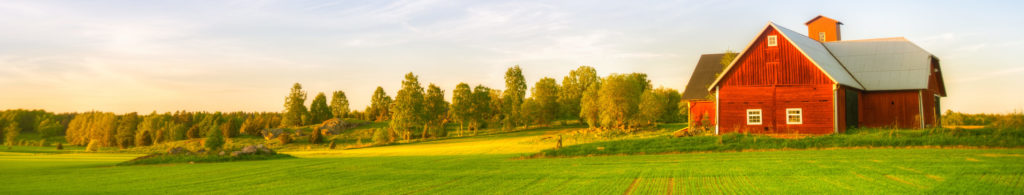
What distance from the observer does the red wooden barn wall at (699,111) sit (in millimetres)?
40806

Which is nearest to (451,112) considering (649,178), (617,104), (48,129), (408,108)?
(408,108)

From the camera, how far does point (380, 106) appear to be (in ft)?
292

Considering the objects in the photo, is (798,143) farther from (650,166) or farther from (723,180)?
(723,180)

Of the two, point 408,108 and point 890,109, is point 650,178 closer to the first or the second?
point 890,109

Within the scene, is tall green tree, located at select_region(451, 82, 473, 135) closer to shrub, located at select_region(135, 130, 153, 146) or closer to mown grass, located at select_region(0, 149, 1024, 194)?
Answer: shrub, located at select_region(135, 130, 153, 146)

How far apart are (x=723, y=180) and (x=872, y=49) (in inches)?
Result: 1169

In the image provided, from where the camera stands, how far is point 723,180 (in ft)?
40.3

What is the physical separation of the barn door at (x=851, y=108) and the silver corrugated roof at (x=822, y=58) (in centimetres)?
45

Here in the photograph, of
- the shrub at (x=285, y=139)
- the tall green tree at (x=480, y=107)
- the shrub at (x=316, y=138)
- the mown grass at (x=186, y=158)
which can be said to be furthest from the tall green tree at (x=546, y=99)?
the mown grass at (x=186, y=158)

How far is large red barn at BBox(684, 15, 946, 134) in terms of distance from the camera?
28.9 metres

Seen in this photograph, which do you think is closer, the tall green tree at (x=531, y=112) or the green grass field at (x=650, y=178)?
the green grass field at (x=650, y=178)

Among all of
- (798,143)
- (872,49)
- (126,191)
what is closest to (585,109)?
(872,49)

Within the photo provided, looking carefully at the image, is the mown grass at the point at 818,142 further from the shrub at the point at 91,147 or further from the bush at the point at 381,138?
the shrub at the point at 91,147

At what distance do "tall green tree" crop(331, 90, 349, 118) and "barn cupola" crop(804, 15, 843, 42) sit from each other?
79.9 meters
